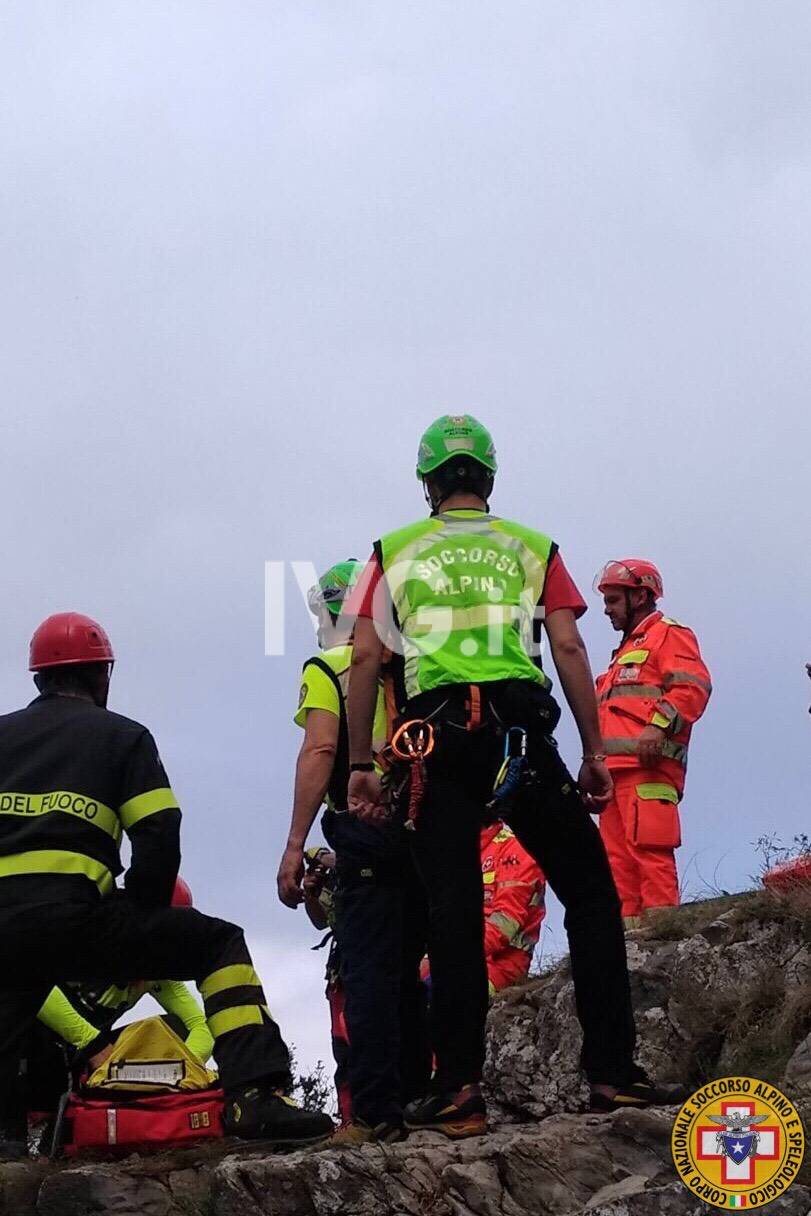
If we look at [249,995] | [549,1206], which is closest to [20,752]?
[249,995]

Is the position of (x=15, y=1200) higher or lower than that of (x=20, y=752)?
lower

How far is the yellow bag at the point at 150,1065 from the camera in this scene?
22.5 feet

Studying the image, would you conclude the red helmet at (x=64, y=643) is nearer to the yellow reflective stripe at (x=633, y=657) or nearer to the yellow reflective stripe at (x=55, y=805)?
the yellow reflective stripe at (x=55, y=805)

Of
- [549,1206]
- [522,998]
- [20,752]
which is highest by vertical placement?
[20,752]

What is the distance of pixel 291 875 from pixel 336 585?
149 centimetres

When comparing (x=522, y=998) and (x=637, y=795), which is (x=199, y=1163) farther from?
(x=637, y=795)

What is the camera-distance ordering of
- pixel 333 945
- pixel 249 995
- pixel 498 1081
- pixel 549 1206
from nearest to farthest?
pixel 549 1206 < pixel 249 995 < pixel 333 945 < pixel 498 1081

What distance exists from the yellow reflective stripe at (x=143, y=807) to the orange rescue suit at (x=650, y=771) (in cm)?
377

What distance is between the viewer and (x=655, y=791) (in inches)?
398

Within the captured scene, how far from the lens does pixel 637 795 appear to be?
10102mm

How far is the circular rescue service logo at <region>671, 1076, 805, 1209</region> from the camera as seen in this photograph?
564 cm

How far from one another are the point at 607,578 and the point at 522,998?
10.1 ft

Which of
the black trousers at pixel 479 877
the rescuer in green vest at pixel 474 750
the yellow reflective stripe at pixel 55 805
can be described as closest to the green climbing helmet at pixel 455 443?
the rescuer in green vest at pixel 474 750

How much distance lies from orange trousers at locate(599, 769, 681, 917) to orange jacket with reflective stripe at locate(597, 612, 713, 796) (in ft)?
0.45
